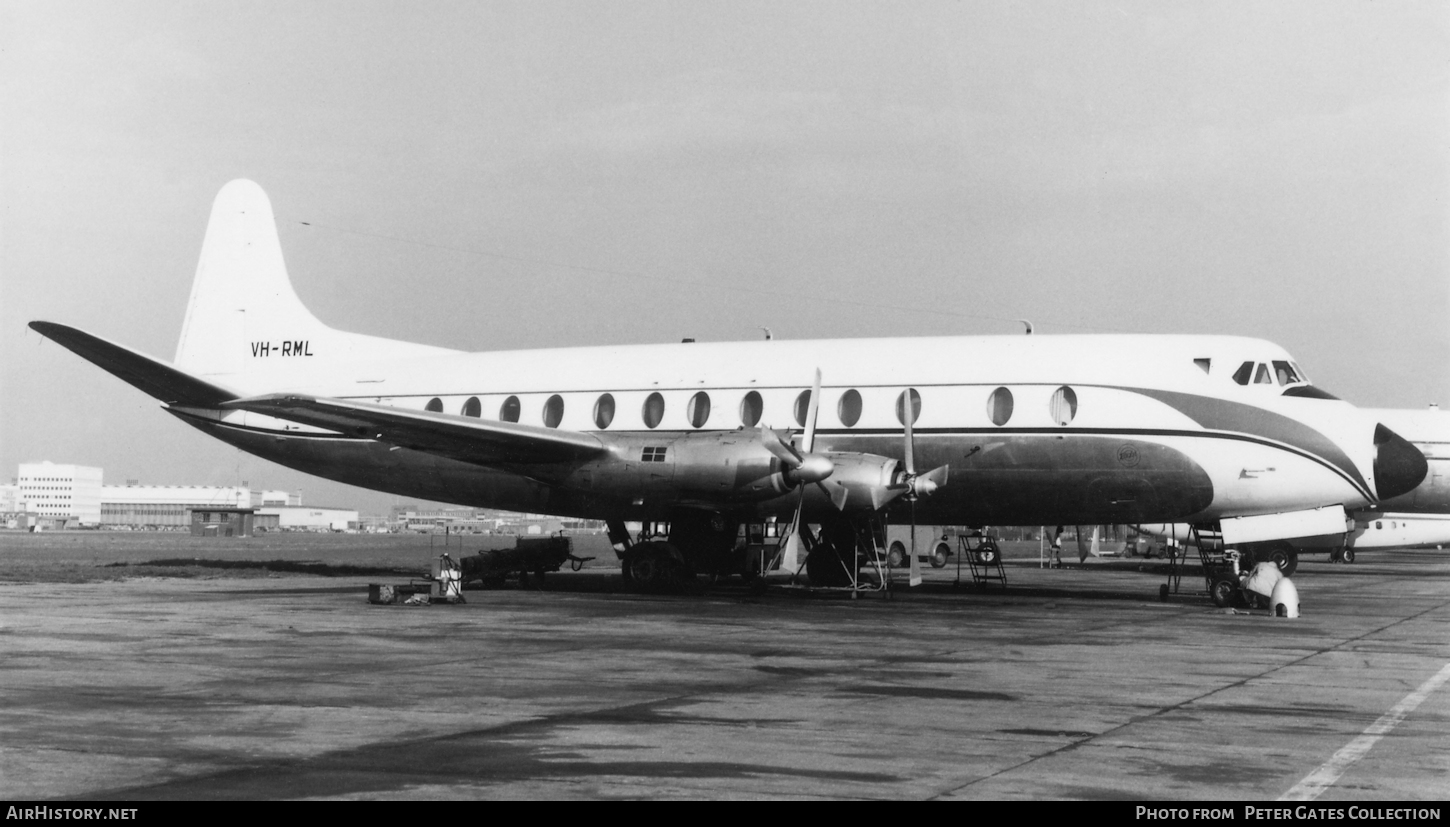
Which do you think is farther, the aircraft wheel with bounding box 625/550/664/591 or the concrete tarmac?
the aircraft wheel with bounding box 625/550/664/591

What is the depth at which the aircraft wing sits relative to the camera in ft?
73.1

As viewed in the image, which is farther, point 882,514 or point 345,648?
point 882,514

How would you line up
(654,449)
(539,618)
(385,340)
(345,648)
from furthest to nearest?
(385,340), (654,449), (539,618), (345,648)

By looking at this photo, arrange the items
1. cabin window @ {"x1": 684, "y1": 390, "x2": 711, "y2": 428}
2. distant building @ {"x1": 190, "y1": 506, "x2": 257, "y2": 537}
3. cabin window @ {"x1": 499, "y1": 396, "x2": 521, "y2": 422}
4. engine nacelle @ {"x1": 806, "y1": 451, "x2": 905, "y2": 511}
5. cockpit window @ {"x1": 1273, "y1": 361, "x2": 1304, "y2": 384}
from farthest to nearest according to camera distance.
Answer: distant building @ {"x1": 190, "y1": 506, "x2": 257, "y2": 537}
cabin window @ {"x1": 499, "y1": 396, "x2": 521, "y2": 422}
cabin window @ {"x1": 684, "y1": 390, "x2": 711, "y2": 428}
cockpit window @ {"x1": 1273, "y1": 361, "x2": 1304, "y2": 384}
engine nacelle @ {"x1": 806, "y1": 451, "x2": 905, "y2": 511}

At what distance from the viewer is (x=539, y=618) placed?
19000mm

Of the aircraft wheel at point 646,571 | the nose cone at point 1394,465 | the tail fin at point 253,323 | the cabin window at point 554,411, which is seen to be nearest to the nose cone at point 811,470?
the aircraft wheel at point 646,571

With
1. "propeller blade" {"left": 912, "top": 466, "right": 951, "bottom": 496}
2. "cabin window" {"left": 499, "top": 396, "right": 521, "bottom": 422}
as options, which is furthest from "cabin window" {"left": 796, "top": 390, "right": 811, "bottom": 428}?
"cabin window" {"left": 499, "top": 396, "right": 521, "bottom": 422}

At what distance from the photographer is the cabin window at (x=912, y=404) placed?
23.9 metres

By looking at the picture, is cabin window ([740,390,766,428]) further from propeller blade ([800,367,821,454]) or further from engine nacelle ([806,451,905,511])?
engine nacelle ([806,451,905,511])

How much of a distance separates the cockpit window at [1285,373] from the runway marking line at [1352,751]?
442 inches

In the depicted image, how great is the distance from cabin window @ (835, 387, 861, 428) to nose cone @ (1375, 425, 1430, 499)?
8.48 meters
